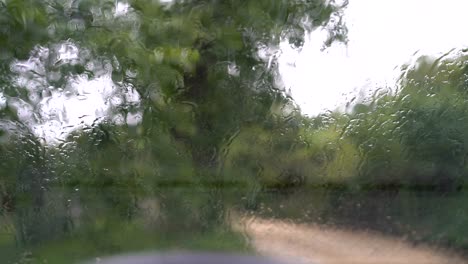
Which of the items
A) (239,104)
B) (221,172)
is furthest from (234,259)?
(239,104)

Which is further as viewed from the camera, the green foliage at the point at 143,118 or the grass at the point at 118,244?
the green foliage at the point at 143,118

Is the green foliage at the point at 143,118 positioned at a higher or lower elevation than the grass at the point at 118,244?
higher

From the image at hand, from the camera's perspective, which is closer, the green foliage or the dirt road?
the dirt road

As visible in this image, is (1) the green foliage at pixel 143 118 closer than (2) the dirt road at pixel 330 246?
No

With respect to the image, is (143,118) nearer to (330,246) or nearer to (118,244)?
(118,244)

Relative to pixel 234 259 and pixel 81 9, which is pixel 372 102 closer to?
pixel 234 259

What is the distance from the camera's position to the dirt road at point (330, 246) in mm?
4706

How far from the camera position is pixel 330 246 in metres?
4.86

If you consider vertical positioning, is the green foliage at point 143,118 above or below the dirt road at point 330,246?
above

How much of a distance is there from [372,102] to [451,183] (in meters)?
0.97

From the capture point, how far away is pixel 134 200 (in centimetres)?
496

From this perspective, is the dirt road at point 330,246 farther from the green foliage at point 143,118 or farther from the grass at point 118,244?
the green foliage at point 143,118

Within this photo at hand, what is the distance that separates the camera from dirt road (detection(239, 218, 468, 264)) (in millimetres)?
4706

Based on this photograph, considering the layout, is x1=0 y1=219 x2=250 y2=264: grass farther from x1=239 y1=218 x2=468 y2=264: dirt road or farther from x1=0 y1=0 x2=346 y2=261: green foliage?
x1=239 y1=218 x2=468 y2=264: dirt road
